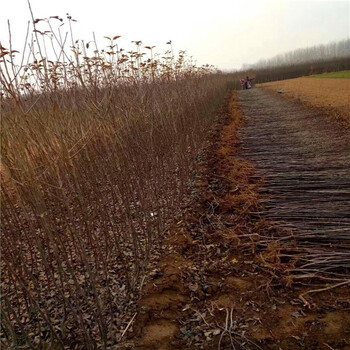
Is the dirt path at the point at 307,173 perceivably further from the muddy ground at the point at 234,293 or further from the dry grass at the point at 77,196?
the dry grass at the point at 77,196

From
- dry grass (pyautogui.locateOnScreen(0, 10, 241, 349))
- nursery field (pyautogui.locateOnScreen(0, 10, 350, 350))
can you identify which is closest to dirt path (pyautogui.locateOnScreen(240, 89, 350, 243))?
nursery field (pyautogui.locateOnScreen(0, 10, 350, 350))

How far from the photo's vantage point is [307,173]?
4297 millimetres

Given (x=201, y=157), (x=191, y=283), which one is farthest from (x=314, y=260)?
(x=201, y=157)

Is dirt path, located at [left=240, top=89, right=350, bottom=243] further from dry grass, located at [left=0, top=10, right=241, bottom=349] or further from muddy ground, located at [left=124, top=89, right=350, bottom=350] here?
dry grass, located at [left=0, top=10, right=241, bottom=349]

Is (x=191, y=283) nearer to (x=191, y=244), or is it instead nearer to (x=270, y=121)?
(x=191, y=244)

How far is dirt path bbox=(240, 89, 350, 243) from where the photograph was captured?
3045 mm

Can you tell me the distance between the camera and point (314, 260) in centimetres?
251

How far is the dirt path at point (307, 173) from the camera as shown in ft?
9.99

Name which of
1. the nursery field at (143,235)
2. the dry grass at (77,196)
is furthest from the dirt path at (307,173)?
the dry grass at (77,196)

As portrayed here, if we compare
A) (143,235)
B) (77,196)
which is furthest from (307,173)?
A: (77,196)

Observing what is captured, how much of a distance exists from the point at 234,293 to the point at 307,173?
2.59m

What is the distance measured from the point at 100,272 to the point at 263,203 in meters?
2.06

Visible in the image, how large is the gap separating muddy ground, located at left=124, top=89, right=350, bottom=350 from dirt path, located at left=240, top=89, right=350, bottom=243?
0.29 feet

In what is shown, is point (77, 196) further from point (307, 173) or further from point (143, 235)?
point (307, 173)
